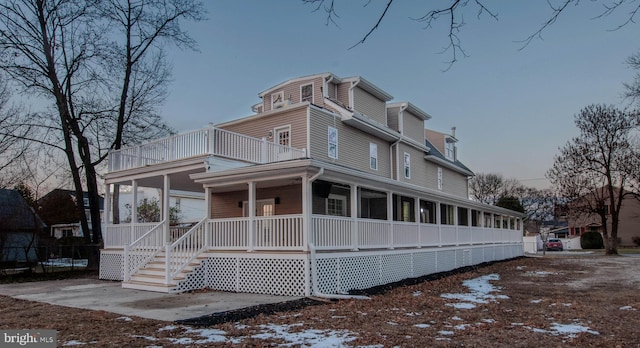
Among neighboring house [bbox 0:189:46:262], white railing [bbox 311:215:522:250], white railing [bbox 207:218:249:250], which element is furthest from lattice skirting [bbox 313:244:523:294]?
neighboring house [bbox 0:189:46:262]

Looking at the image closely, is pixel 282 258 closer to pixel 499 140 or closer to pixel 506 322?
pixel 506 322

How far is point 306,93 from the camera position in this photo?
2050 centimetres

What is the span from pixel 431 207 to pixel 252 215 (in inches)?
595

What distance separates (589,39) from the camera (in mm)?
5500

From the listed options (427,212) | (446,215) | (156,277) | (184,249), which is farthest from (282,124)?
(446,215)

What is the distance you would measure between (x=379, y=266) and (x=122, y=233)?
370 inches

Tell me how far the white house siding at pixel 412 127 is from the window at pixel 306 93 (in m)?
5.52

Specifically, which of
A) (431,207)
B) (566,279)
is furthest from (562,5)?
(431,207)

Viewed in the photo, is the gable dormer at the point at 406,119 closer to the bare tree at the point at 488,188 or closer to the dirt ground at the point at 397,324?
the dirt ground at the point at 397,324

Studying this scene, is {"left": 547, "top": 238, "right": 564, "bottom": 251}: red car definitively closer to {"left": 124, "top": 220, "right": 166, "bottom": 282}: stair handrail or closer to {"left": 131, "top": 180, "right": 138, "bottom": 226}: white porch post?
{"left": 131, "top": 180, "right": 138, "bottom": 226}: white porch post

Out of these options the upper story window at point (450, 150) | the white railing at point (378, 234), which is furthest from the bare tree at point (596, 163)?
the white railing at point (378, 234)

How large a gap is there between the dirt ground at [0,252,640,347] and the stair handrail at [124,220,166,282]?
322cm

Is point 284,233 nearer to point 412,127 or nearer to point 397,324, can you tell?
point 397,324

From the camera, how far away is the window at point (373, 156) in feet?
68.2
